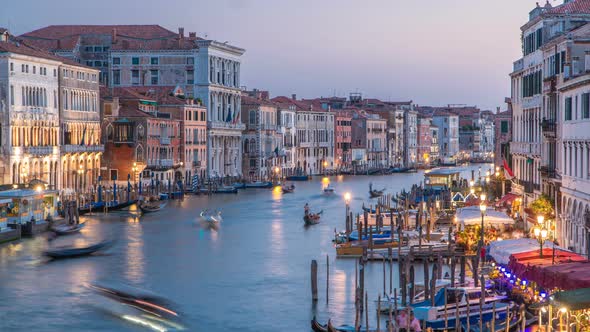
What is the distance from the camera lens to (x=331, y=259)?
886 inches

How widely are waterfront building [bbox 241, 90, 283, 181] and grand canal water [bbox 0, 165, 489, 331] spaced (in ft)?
71.7

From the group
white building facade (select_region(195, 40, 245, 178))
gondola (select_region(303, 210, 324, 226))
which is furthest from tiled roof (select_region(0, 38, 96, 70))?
white building facade (select_region(195, 40, 245, 178))

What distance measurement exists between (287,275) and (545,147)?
192 inches

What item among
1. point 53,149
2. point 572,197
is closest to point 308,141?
point 53,149

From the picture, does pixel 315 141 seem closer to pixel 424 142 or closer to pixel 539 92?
pixel 424 142

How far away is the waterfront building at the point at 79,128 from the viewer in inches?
1439

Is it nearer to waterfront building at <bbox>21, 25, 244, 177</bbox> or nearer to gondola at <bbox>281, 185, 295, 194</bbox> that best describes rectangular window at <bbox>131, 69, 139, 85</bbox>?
waterfront building at <bbox>21, 25, 244, 177</bbox>

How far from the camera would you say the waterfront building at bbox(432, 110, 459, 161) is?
10125cm

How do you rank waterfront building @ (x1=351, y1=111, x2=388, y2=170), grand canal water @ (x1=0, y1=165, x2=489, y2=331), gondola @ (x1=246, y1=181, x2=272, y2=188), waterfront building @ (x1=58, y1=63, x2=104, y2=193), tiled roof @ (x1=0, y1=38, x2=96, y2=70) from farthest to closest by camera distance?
waterfront building @ (x1=351, y1=111, x2=388, y2=170) → gondola @ (x1=246, y1=181, x2=272, y2=188) → waterfront building @ (x1=58, y1=63, x2=104, y2=193) → tiled roof @ (x1=0, y1=38, x2=96, y2=70) → grand canal water @ (x1=0, y1=165, x2=489, y2=331)

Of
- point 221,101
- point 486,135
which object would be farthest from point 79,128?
point 486,135

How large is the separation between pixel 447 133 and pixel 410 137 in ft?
54.4

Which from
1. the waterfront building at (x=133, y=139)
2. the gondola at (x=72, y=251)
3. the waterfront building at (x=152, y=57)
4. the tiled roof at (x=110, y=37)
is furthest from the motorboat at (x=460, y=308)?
the tiled roof at (x=110, y=37)

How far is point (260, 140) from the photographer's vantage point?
55875mm

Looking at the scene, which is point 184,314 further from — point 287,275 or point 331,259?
point 331,259
